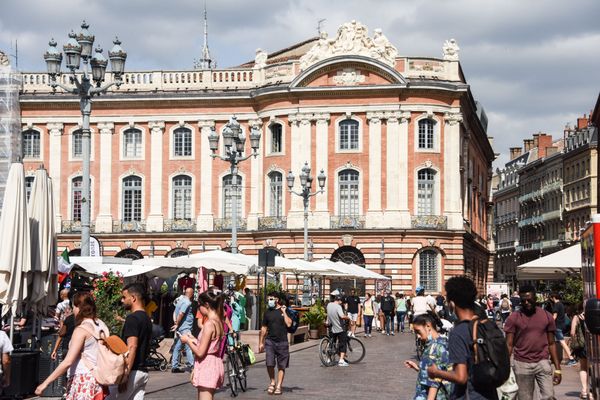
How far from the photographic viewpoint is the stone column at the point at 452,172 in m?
57.9

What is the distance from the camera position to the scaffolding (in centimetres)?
5125

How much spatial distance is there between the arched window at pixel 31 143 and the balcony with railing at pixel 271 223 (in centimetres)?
1289

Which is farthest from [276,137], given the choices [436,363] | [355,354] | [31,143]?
[436,363]

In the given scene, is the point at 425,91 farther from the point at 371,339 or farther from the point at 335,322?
the point at 335,322

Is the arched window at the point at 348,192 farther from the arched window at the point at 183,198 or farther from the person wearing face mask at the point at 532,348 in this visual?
the person wearing face mask at the point at 532,348

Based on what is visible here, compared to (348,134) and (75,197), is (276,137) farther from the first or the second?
(75,197)

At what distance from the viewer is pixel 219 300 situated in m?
13.3

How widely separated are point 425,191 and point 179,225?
509 inches

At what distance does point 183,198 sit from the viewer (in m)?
60.8

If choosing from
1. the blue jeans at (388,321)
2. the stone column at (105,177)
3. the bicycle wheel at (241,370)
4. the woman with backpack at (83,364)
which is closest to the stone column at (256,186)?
the stone column at (105,177)

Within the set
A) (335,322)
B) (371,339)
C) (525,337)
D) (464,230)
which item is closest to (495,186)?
(464,230)

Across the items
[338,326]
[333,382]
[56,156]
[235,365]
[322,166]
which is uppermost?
[56,156]

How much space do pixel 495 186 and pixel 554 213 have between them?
32.4 metres

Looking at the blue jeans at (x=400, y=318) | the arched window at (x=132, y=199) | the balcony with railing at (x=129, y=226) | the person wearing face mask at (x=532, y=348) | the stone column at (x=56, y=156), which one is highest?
the stone column at (x=56, y=156)
